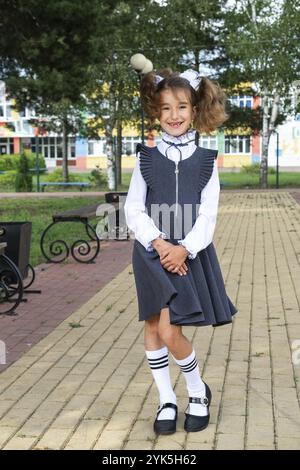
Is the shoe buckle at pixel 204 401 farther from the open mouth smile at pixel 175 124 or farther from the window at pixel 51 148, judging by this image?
the window at pixel 51 148

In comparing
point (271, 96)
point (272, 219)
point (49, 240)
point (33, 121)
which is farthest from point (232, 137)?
point (49, 240)

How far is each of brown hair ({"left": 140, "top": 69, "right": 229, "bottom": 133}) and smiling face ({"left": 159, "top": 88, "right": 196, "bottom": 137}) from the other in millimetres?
23

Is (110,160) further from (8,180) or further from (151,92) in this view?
(151,92)

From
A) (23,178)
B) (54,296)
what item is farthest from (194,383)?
(23,178)

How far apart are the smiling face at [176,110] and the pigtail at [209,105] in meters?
Answer: 0.07

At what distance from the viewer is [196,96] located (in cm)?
340

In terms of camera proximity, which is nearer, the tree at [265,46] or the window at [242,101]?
the tree at [265,46]

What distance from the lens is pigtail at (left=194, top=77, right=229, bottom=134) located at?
3396 millimetres

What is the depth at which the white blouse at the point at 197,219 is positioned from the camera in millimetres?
3242

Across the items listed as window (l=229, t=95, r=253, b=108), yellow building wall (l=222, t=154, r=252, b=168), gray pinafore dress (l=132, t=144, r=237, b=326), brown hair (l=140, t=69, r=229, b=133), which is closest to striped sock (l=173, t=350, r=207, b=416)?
gray pinafore dress (l=132, t=144, r=237, b=326)

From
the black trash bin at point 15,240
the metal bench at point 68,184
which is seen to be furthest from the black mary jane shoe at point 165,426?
the metal bench at point 68,184

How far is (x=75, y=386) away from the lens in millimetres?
4270
